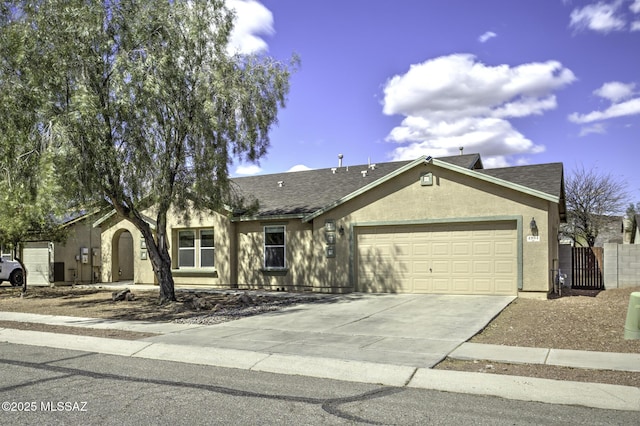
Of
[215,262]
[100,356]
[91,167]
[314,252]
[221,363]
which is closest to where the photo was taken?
[221,363]

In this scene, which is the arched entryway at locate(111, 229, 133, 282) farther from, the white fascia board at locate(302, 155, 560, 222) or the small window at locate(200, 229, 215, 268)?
the white fascia board at locate(302, 155, 560, 222)

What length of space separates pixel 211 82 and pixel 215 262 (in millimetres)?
8799

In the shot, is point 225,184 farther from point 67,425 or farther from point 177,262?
point 67,425

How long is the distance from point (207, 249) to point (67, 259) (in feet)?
24.6

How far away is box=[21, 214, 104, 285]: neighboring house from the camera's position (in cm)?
2392

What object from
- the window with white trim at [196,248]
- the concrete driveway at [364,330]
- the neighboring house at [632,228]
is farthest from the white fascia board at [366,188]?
the neighboring house at [632,228]

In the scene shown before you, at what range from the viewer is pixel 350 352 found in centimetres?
888

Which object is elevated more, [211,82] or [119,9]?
[119,9]

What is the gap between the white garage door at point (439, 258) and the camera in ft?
54.0

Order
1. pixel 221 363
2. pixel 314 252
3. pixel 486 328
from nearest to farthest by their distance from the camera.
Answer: pixel 221 363 → pixel 486 328 → pixel 314 252

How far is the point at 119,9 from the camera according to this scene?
45.3 feet

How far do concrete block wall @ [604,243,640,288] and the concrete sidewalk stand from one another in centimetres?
883

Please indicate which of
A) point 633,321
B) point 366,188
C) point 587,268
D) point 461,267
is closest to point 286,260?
point 366,188

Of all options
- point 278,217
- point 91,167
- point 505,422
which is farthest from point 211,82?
point 505,422
